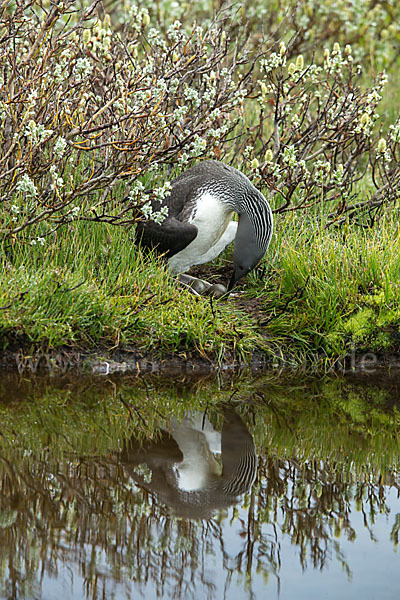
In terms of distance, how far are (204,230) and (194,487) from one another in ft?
9.49

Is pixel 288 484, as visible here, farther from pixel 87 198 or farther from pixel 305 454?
pixel 87 198

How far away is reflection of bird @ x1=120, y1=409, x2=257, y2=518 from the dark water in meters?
0.01

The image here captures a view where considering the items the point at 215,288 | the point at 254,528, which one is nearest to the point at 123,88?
the point at 215,288

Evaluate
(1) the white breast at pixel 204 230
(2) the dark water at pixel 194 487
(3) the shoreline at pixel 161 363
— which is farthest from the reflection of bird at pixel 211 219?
(2) the dark water at pixel 194 487

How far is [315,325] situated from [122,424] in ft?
6.99

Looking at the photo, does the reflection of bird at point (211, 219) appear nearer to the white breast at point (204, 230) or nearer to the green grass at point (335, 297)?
the white breast at point (204, 230)

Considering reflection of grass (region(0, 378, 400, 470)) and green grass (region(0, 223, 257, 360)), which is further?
green grass (region(0, 223, 257, 360))

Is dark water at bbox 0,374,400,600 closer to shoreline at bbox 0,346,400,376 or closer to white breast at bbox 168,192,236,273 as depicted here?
shoreline at bbox 0,346,400,376

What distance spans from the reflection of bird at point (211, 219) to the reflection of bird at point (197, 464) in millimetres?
1871

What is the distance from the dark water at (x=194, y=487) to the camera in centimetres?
349

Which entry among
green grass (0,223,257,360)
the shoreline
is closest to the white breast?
green grass (0,223,257,360)

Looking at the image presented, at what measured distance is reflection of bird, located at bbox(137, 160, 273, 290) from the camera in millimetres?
6734

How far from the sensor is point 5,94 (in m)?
6.29

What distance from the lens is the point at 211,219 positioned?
6820mm
